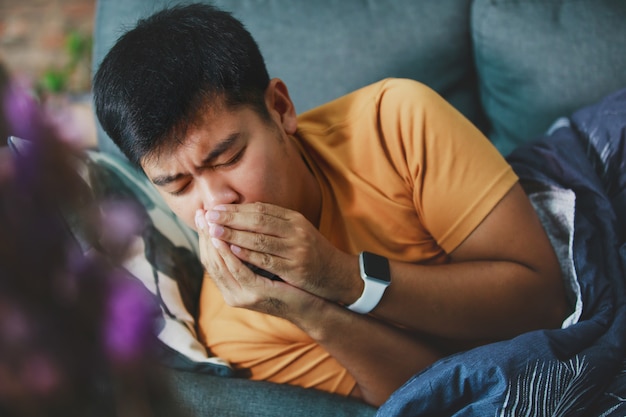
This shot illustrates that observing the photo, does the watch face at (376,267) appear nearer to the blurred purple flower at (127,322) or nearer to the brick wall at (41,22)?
the blurred purple flower at (127,322)

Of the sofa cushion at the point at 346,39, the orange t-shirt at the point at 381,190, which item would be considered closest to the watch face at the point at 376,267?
the orange t-shirt at the point at 381,190

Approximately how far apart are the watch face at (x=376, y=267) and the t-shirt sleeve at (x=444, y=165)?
0.13 m

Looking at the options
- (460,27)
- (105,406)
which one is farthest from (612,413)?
(460,27)

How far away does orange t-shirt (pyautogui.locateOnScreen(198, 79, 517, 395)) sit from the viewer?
3.41 feet

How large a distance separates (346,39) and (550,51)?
46 cm

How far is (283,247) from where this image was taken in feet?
3.05

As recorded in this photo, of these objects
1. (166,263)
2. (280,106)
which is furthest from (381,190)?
(166,263)

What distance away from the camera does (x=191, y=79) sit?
0.94 metres

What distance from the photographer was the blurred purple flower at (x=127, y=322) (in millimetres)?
224

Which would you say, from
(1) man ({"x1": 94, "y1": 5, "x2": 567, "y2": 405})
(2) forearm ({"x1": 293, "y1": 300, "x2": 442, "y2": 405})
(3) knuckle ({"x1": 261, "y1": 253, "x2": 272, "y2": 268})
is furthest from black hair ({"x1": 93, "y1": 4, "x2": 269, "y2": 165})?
(2) forearm ({"x1": 293, "y1": 300, "x2": 442, "y2": 405})

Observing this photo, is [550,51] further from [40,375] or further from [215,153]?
[40,375]

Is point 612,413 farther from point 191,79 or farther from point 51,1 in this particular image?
point 51,1

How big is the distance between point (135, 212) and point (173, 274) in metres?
0.99

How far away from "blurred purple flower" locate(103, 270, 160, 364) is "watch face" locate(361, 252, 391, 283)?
0.75 metres
